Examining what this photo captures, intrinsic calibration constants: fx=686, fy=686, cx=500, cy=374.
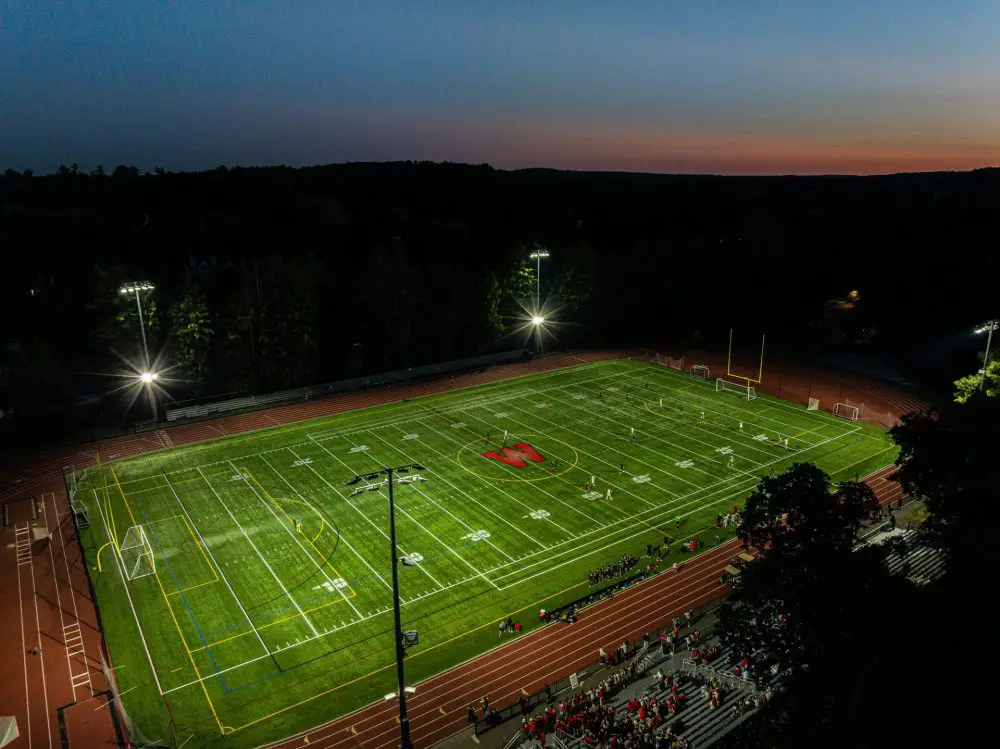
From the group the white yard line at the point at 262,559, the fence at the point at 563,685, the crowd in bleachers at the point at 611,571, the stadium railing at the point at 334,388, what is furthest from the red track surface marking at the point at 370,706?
the stadium railing at the point at 334,388

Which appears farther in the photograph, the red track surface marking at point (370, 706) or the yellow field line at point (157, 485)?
the yellow field line at point (157, 485)

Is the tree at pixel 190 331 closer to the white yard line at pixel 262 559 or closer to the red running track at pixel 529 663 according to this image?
the white yard line at pixel 262 559

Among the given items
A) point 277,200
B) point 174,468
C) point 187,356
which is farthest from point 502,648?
point 277,200

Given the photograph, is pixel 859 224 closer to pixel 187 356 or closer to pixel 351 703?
pixel 187 356

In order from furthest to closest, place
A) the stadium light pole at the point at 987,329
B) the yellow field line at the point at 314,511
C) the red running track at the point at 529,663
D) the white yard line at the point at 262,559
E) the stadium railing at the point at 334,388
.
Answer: the stadium railing at the point at 334,388 < the stadium light pole at the point at 987,329 < the yellow field line at the point at 314,511 < the white yard line at the point at 262,559 < the red running track at the point at 529,663

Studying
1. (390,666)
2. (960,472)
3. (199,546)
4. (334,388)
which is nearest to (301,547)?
(199,546)

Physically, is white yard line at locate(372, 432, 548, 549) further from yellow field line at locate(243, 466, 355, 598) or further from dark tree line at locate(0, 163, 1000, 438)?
dark tree line at locate(0, 163, 1000, 438)

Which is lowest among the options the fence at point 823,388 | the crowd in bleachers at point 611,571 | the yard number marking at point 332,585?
the fence at point 823,388
